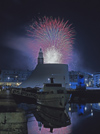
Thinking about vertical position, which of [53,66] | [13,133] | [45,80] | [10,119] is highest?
[53,66]

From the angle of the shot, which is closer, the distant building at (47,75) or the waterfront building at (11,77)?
the distant building at (47,75)

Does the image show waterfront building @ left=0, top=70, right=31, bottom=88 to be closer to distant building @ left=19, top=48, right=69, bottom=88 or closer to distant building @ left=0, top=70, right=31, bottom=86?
distant building @ left=0, top=70, right=31, bottom=86

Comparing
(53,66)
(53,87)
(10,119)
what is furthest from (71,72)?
(10,119)

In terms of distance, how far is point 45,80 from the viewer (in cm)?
6631

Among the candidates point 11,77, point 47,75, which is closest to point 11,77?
point 11,77

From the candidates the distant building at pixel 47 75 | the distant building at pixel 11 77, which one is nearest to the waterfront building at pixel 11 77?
the distant building at pixel 11 77

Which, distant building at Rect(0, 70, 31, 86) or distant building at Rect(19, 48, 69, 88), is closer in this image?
distant building at Rect(19, 48, 69, 88)

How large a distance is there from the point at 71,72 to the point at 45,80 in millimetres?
62841

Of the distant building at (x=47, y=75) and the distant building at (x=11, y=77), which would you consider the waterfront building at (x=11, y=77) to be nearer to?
the distant building at (x=11, y=77)

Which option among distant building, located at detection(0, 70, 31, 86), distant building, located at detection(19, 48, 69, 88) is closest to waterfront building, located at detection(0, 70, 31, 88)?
distant building, located at detection(0, 70, 31, 86)

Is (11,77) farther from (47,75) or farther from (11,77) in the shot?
(47,75)

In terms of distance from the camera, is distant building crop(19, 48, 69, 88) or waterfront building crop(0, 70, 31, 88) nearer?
distant building crop(19, 48, 69, 88)

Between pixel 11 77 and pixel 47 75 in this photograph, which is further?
pixel 11 77

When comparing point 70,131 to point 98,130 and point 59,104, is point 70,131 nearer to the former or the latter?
point 98,130
